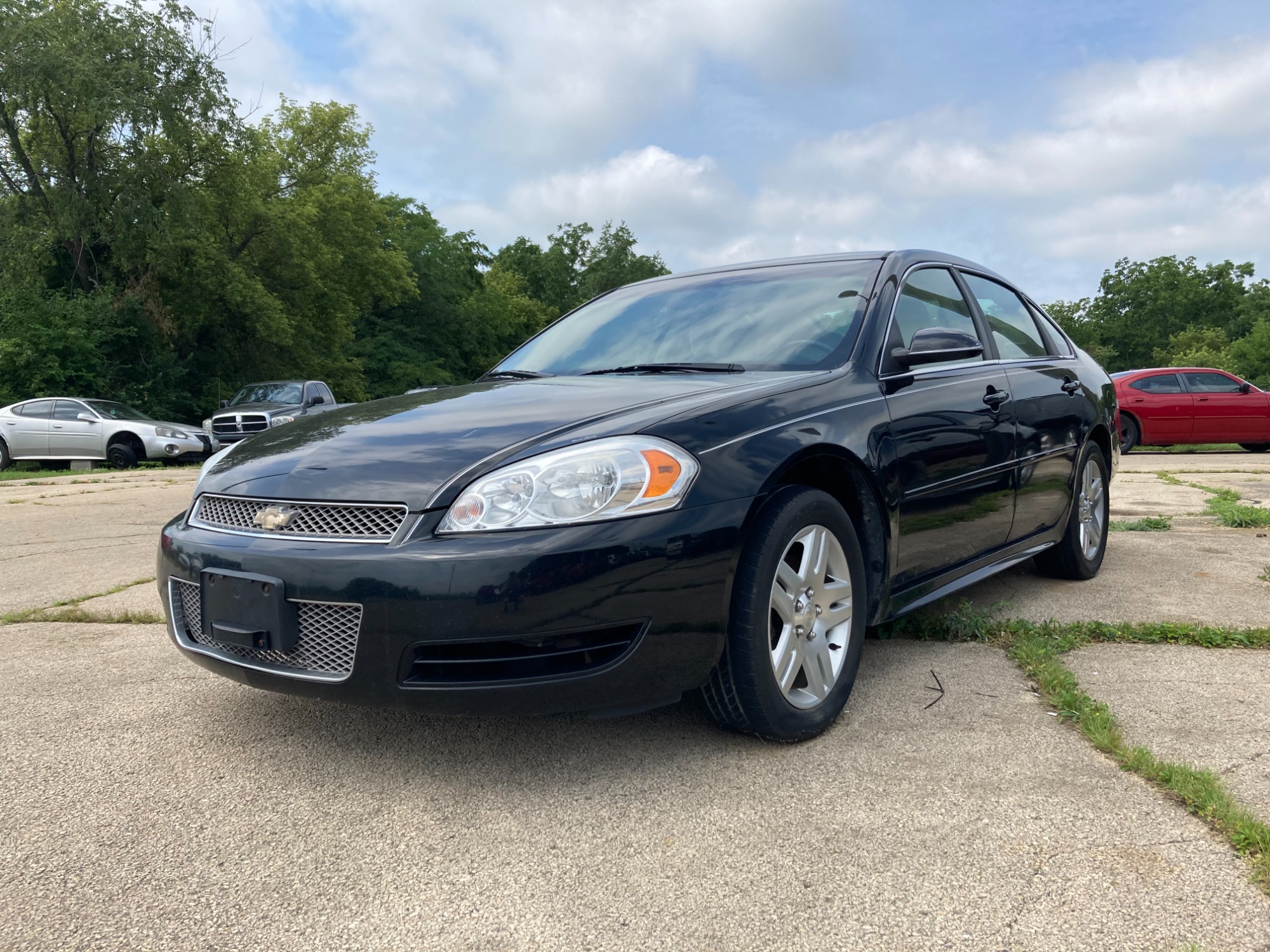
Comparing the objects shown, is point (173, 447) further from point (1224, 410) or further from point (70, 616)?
point (1224, 410)

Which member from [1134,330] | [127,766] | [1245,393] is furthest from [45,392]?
[1134,330]

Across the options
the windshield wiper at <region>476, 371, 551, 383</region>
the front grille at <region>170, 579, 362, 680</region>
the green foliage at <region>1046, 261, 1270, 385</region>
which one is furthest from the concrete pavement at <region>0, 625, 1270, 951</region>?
the green foliage at <region>1046, 261, 1270, 385</region>

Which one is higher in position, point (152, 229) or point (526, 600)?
point (152, 229)

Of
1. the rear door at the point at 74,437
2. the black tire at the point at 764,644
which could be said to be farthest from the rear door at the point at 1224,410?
the rear door at the point at 74,437

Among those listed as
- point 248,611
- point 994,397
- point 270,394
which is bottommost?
point 248,611

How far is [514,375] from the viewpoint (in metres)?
3.66

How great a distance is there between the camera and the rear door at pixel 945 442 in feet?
9.99

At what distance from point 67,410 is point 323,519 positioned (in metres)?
17.0

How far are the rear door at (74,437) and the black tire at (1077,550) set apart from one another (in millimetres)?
16394

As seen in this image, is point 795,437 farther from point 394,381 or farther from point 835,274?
point 394,381

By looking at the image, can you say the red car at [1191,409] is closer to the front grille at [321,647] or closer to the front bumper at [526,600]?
the front bumper at [526,600]

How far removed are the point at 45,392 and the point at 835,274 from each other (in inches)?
846

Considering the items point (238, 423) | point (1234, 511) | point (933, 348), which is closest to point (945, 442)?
point (933, 348)

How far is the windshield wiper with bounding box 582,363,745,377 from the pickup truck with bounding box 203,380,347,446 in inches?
548
